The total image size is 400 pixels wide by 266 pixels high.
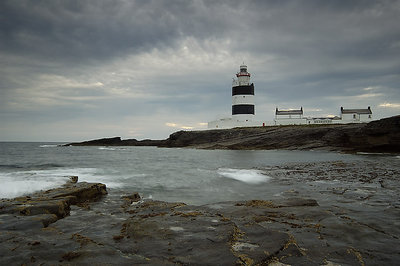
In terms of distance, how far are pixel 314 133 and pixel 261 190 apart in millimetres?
38112

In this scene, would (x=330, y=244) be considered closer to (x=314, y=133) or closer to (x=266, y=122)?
(x=314, y=133)

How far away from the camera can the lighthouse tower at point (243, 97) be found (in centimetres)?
6175

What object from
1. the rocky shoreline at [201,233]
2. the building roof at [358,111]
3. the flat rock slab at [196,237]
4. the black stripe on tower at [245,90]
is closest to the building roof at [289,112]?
the black stripe on tower at [245,90]

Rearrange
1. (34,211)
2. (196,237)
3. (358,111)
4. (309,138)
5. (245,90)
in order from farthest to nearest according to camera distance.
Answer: (245,90) < (358,111) < (309,138) < (34,211) < (196,237)

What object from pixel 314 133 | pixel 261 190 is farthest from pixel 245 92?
pixel 261 190

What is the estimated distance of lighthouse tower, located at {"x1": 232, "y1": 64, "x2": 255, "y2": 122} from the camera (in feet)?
203

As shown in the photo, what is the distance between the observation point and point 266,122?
2420 inches

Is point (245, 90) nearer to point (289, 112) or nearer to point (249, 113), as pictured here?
point (249, 113)

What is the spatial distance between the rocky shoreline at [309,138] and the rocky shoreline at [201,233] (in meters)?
29.1

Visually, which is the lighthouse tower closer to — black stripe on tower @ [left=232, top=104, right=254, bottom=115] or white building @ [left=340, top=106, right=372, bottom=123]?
black stripe on tower @ [left=232, top=104, right=254, bottom=115]

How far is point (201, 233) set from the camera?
4680 millimetres

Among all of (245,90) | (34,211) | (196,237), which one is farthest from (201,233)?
(245,90)

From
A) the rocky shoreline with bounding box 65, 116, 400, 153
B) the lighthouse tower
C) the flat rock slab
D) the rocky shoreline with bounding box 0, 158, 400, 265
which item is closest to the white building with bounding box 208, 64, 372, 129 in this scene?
the lighthouse tower

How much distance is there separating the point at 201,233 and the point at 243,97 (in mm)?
58666
